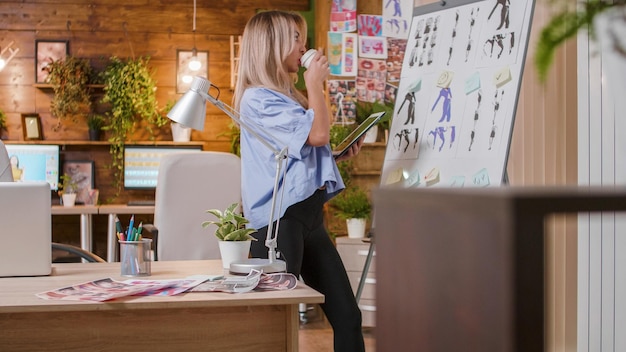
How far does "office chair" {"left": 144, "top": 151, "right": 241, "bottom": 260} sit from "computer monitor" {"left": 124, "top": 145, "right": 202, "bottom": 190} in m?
2.69

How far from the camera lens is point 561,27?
796mm

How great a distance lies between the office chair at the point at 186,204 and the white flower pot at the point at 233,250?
1.24 m

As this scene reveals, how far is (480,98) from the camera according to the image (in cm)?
274

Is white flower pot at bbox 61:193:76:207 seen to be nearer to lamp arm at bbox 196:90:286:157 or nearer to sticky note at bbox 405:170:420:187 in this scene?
sticky note at bbox 405:170:420:187

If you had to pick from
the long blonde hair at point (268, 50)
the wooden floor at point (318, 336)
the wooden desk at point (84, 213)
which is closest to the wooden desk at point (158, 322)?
the long blonde hair at point (268, 50)

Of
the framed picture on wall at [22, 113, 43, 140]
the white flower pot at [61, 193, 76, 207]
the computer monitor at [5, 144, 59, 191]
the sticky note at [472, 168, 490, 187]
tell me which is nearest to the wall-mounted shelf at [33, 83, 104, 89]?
the framed picture on wall at [22, 113, 43, 140]

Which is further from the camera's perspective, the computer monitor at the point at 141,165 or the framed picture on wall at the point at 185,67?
the framed picture on wall at the point at 185,67

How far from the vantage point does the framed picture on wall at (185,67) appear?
6129mm

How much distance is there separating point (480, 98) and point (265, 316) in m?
1.35

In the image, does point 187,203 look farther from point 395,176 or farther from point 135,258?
point 135,258

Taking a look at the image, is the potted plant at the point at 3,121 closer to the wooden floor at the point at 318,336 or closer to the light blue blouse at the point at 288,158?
the wooden floor at the point at 318,336

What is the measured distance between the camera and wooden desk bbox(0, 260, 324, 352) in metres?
1.62

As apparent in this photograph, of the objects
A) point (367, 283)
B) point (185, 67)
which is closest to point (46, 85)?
point (185, 67)

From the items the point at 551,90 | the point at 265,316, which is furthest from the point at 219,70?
the point at 265,316
